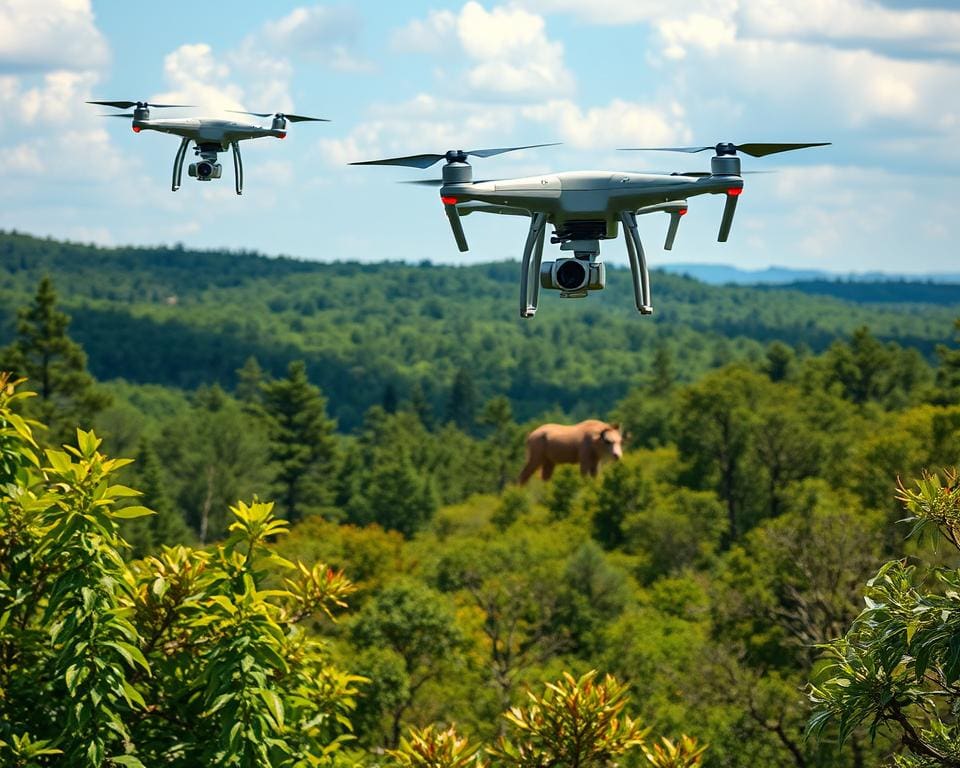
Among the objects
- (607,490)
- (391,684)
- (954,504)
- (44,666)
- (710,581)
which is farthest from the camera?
(607,490)

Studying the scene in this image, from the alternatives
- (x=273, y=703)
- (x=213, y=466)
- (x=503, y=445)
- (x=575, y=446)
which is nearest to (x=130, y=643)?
(x=273, y=703)

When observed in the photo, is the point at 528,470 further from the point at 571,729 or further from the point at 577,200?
the point at 577,200

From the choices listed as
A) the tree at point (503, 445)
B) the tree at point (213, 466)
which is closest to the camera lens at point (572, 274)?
the tree at point (213, 466)

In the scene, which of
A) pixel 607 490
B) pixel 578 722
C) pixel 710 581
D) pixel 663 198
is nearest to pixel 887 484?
pixel 710 581

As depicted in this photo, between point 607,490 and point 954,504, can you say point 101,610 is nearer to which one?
point 954,504

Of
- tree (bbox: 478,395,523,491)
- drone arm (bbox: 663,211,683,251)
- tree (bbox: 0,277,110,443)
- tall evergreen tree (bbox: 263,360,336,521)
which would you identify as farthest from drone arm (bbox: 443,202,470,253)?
tree (bbox: 478,395,523,491)

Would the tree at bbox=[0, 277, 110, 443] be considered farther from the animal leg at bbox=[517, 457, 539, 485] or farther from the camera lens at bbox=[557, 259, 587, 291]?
the camera lens at bbox=[557, 259, 587, 291]

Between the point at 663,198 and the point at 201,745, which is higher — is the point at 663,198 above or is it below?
above

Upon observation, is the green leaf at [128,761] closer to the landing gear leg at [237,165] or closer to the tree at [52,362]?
the landing gear leg at [237,165]
